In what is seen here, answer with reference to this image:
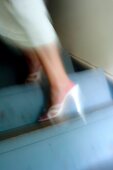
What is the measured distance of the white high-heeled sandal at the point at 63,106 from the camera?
3.80ft

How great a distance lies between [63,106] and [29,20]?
365 millimetres

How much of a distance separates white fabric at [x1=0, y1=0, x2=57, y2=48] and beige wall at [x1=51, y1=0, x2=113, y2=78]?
0.50m

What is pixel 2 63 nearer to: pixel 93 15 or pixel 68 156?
pixel 93 15

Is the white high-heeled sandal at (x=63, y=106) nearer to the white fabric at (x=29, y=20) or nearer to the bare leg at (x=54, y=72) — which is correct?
the bare leg at (x=54, y=72)

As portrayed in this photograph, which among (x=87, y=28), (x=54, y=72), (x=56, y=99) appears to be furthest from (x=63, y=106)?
(x=87, y=28)

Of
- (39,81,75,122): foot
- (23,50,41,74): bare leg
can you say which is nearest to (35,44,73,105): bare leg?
(39,81,75,122): foot

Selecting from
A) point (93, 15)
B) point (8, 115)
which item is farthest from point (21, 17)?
point (93, 15)

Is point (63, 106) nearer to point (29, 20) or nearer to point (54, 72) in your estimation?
point (54, 72)

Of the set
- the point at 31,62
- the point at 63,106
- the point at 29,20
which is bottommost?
the point at 63,106

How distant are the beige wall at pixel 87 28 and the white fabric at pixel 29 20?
1.65 ft

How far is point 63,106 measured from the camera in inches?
46.7

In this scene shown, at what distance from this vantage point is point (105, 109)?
1.20 m

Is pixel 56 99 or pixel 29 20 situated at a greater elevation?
pixel 29 20

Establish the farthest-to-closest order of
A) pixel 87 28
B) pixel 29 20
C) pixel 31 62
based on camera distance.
Answer: pixel 87 28
pixel 31 62
pixel 29 20
